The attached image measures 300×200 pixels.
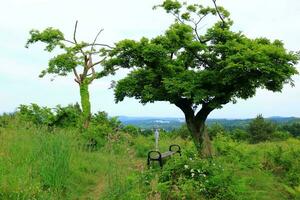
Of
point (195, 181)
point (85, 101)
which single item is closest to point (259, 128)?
point (85, 101)

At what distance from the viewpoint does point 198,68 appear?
42.2 ft

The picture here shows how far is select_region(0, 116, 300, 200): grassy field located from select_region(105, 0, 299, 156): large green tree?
1.76 m

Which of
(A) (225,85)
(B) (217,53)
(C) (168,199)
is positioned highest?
(B) (217,53)

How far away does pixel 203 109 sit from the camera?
40.5ft

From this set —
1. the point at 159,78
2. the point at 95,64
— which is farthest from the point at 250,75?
the point at 95,64

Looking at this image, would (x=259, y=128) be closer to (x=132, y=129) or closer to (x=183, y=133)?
(x=183, y=133)

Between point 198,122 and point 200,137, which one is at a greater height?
point 198,122

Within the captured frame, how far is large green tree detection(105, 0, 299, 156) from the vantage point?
1080 centimetres

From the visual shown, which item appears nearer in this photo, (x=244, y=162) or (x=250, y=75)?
(x=244, y=162)

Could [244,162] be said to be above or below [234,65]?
below

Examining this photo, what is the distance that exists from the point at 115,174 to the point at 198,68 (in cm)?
661

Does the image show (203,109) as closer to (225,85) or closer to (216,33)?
(225,85)

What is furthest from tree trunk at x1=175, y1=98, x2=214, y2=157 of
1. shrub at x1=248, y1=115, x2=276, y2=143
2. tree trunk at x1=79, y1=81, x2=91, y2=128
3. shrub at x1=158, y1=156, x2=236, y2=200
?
shrub at x1=248, y1=115, x2=276, y2=143

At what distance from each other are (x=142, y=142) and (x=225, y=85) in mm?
5682
